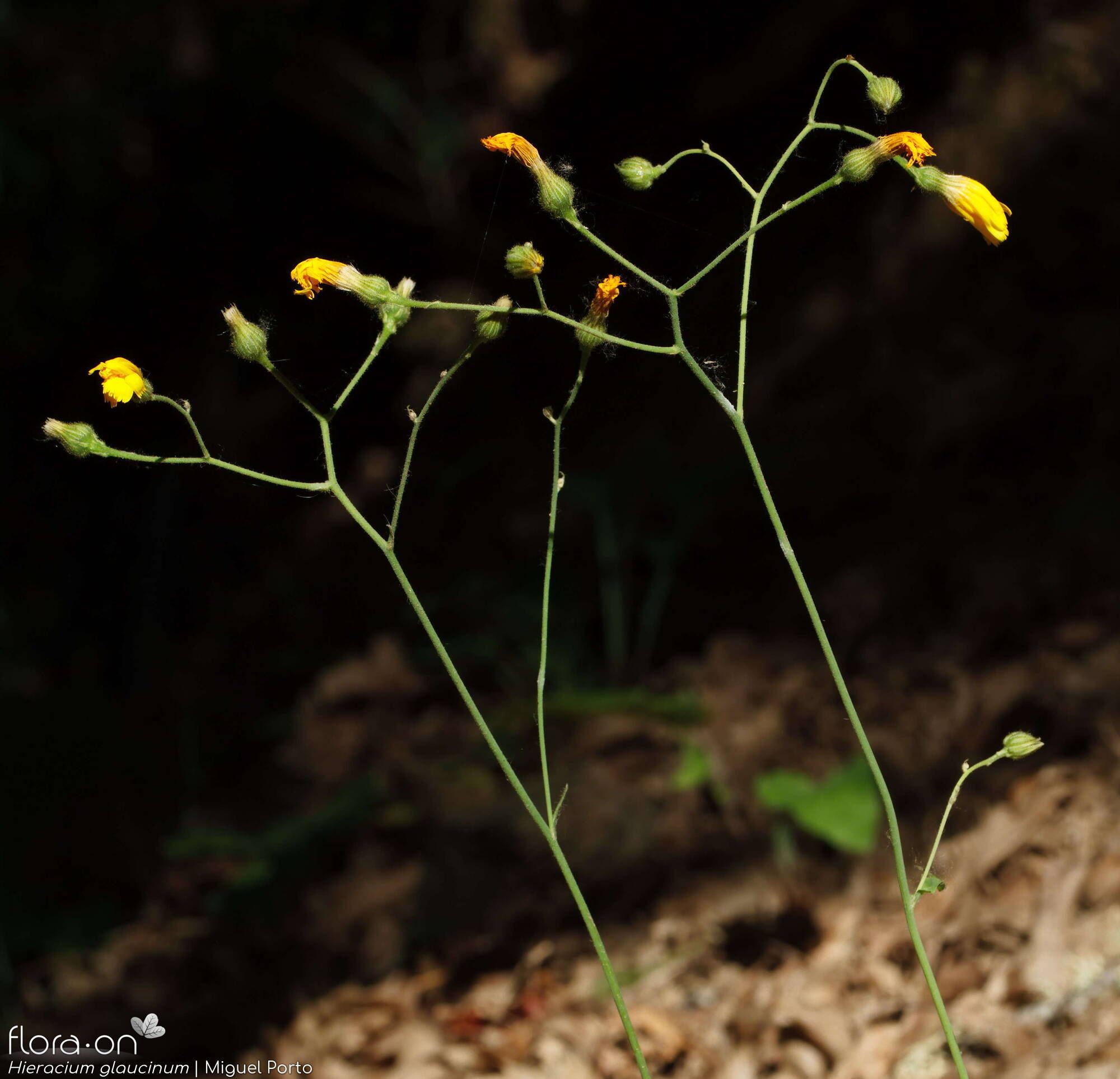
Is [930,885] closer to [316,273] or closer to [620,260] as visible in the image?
[620,260]

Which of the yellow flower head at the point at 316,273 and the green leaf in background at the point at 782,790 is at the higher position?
the yellow flower head at the point at 316,273

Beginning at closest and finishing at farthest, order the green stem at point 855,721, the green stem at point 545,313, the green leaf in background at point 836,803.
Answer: the green stem at point 855,721 → the green stem at point 545,313 → the green leaf in background at point 836,803

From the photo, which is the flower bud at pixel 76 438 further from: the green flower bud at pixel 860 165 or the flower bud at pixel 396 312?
the green flower bud at pixel 860 165

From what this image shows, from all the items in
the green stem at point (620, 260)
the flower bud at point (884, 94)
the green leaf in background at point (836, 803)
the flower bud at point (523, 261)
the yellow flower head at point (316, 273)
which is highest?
the yellow flower head at point (316, 273)

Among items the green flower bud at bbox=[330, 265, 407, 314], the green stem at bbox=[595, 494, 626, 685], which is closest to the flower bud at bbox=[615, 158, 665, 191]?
the green flower bud at bbox=[330, 265, 407, 314]

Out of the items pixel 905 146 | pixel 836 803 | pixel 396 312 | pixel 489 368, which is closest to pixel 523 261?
pixel 396 312

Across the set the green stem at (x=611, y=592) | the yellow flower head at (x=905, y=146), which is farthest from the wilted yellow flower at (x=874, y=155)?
the green stem at (x=611, y=592)

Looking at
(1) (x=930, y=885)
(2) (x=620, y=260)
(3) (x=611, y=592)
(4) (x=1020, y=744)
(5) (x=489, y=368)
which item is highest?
(5) (x=489, y=368)
